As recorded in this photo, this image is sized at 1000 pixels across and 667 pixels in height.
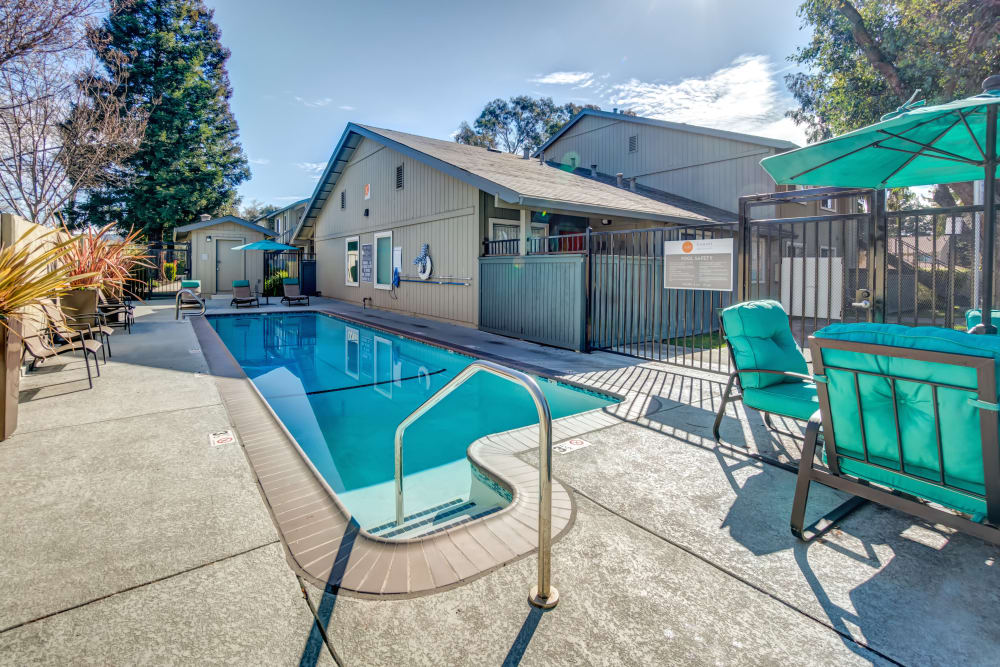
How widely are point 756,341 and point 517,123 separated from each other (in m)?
37.8

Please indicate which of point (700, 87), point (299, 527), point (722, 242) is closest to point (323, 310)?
point (722, 242)

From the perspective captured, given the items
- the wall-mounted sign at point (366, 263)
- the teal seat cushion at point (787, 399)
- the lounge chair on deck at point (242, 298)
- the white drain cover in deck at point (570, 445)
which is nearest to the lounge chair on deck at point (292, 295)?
Result: the lounge chair on deck at point (242, 298)

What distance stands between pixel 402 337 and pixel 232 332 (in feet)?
14.0

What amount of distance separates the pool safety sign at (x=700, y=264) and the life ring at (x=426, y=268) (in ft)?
22.2

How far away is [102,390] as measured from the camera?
4953 millimetres

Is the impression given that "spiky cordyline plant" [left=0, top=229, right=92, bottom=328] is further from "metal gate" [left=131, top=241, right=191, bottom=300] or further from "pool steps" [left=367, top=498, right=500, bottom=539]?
"metal gate" [left=131, top=241, right=191, bottom=300]

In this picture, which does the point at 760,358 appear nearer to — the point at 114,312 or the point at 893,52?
the point at 114,312

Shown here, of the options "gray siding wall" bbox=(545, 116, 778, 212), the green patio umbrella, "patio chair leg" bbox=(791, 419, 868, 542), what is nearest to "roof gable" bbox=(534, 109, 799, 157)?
"gray siding wall" bbox=(545, 116, 778, 212)

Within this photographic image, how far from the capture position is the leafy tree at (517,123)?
1462 inches

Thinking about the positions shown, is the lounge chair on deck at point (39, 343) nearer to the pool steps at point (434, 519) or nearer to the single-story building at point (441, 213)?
the pool steps at point (434, 519)

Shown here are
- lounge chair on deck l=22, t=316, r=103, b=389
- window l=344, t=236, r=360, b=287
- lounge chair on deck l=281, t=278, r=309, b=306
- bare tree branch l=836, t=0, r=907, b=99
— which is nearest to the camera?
lounge chair on deck l=22, t=316, r=103, b=389

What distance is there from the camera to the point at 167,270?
853 inches

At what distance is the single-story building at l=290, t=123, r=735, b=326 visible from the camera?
9.75m

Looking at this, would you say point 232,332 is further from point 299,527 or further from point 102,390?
point 299,527
